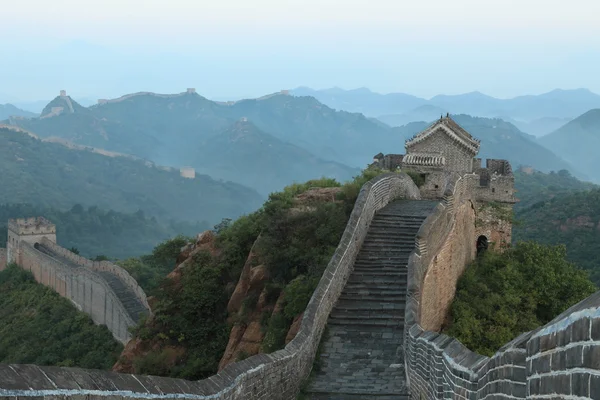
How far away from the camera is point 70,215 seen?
349 ft

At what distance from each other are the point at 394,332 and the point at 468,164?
636 inches

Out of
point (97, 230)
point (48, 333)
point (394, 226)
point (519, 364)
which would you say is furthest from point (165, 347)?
point (97, 230)

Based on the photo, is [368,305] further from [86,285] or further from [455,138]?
[86,285]

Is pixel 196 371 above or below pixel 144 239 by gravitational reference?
below

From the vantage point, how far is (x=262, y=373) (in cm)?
916

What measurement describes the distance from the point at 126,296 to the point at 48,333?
5.23 meters

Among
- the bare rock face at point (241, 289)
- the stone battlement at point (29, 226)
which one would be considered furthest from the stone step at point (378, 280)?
the stone battlement at point (29, 226)

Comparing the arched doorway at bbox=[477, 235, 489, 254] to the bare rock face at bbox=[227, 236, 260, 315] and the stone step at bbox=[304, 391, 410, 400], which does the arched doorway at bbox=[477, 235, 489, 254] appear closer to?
the bare rock face at bbox=[227, 236, 260, 315]

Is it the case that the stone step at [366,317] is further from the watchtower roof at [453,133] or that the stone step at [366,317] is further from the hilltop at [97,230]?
the hilltop at [97,230]

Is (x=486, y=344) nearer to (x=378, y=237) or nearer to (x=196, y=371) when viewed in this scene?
(x=378, y=237)

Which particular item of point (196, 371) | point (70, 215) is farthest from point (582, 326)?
point (70, 215)

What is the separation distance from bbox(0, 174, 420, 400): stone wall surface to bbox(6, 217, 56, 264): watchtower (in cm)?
4009

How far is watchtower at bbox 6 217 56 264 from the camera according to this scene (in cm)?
5297

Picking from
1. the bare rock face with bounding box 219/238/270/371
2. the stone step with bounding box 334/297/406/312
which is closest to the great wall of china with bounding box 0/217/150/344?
the bare rock face with bounding box 219/238/270/371
